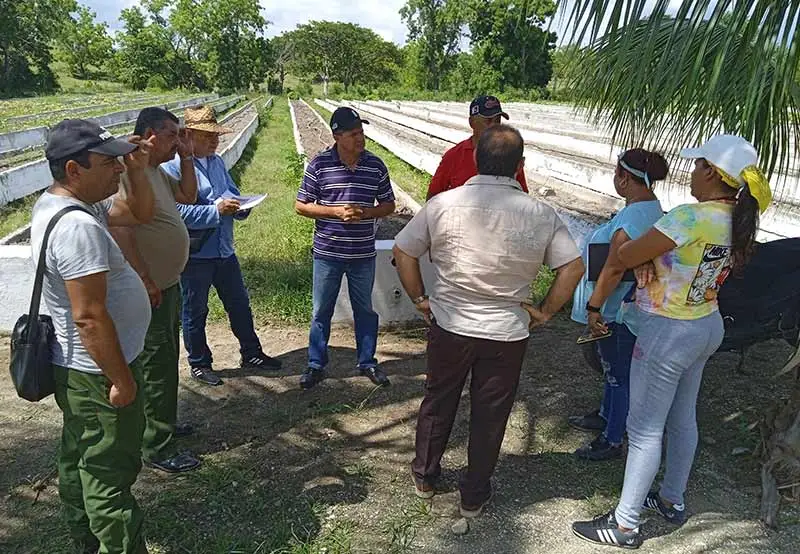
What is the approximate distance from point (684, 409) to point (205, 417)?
2.63 metres

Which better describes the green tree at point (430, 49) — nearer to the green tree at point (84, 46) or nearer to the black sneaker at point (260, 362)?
the green tree at point (84, 46)

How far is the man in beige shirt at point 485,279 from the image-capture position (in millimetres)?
2330

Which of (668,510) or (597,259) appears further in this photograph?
(597,259)

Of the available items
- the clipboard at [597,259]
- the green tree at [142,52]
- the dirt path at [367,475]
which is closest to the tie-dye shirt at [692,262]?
the clipboard at [597,259]

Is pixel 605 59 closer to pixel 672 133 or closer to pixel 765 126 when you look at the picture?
pixel 672 133

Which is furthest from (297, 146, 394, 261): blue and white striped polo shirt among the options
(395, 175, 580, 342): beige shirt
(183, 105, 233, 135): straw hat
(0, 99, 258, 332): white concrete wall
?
(0, 99, 258, 332): white concrete wall

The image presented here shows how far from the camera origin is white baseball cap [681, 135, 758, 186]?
2188mm

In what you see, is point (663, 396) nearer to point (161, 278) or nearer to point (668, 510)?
point (668, 510)

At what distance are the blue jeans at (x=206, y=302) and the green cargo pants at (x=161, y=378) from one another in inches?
23.8

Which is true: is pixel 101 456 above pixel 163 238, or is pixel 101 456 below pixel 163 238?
below

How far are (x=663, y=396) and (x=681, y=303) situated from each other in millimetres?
385

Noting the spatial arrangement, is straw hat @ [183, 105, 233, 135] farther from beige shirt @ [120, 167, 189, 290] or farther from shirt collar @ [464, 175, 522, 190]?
shirt collar @ [464, 175, 522, 190]

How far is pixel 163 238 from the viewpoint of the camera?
2.97 meters

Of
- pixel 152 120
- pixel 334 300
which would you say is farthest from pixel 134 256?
pixel 334 300
